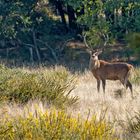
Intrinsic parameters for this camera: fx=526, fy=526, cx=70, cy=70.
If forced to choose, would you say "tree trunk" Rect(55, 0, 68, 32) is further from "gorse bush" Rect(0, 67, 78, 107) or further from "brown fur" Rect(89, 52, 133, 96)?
"gorse bush" Rect(0, 67, 78, 107)

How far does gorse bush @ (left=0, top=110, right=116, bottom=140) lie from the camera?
6.71 meters

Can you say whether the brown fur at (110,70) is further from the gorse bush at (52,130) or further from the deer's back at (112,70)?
the gorse bush at (52,130)

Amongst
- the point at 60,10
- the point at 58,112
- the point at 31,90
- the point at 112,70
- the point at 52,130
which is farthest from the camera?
the point at 60,10

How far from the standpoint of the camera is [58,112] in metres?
7.33

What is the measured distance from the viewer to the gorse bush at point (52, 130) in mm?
6707

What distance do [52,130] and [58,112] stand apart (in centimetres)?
54

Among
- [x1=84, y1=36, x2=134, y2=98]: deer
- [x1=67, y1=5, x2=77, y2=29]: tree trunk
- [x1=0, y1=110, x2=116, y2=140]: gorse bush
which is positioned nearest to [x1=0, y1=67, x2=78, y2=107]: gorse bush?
[x1=0, y1=110, x2=116, y2=140]: gorse bush

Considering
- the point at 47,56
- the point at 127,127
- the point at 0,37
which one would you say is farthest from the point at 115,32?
the point at 127,127

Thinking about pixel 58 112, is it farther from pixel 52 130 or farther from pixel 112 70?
pixel 112 70

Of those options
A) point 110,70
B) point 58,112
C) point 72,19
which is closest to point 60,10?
point 72,19

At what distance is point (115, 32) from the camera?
2905cm

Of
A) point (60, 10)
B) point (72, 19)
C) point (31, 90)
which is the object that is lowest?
point (72, 19)

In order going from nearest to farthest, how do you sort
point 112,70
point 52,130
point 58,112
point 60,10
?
1. point 52,130
2. point 58,112
3. point 112,70
4. point 60,10

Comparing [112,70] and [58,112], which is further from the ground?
[58,112]
